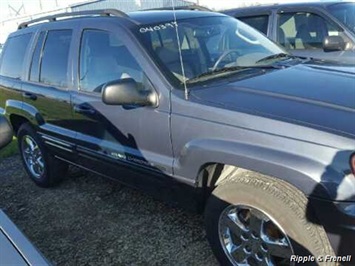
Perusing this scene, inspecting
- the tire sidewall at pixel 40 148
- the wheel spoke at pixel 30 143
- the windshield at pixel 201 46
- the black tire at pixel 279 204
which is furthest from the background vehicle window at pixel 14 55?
the black tire at pixel 279 204

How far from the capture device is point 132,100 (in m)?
3.22

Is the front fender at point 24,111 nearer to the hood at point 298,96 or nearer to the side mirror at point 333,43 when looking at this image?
the hood at point 298,96

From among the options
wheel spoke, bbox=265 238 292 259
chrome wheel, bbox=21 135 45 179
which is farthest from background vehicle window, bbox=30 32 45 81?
wheel spoke, bbox=265 238 292 259

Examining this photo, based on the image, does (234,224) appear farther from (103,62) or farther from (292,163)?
(103,62)

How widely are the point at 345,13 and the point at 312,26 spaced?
0.46 metres

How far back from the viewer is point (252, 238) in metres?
2.92

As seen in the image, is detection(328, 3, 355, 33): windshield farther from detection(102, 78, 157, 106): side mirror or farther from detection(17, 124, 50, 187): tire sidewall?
detection(17, 124, 50, 187): tire sidewall

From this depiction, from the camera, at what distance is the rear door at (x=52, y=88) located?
4332 millimetres

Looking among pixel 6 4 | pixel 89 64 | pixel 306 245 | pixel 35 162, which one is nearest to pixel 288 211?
pixel 306 245

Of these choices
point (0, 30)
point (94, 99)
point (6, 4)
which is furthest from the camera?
point (6, 4)

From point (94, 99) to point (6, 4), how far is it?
130 feet

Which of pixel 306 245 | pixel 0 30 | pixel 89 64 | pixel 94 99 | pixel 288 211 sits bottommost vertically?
pixel 0 30

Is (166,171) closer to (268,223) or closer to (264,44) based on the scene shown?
(268,223)

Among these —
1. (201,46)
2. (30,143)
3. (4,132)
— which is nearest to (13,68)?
(30,143)
